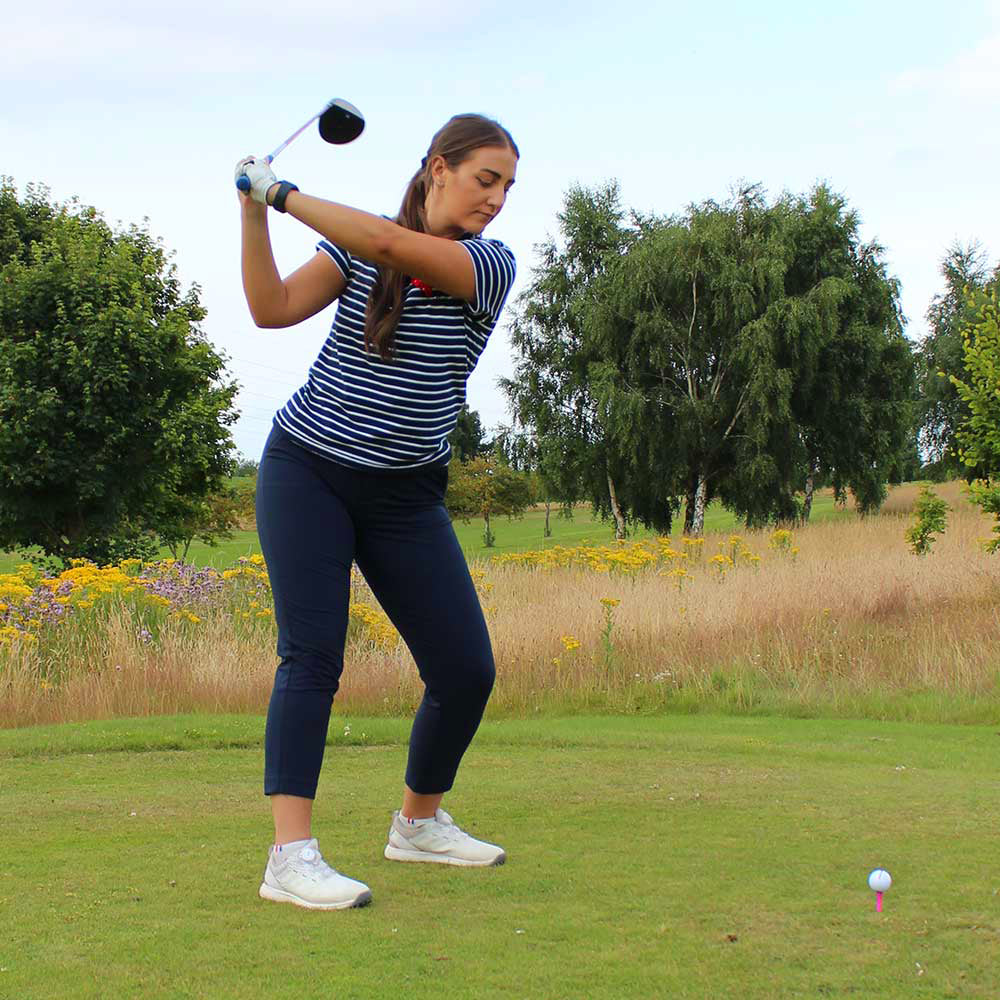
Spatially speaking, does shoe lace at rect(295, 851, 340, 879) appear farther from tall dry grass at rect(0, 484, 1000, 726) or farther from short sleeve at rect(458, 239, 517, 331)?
tall dry grass at rect(0, 484, 1000, 726)

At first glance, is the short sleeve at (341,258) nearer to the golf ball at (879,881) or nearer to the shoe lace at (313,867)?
the shoe lace at (313,867)

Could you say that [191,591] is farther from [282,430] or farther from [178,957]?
[178,957]

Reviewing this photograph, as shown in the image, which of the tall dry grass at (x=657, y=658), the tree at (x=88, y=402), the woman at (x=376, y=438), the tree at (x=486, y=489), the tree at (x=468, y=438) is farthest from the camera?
the tree at (x=468, y=438)

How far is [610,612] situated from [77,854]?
23.4ft

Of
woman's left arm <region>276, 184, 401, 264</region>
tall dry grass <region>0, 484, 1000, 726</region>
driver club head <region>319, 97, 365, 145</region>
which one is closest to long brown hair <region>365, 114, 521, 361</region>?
woman's left arm <region>276, 184, 401, 264</region>

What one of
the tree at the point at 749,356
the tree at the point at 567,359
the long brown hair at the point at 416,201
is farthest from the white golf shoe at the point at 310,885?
the tree at the point at 567,359

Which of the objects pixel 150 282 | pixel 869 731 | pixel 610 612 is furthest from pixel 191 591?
pixel 150 282

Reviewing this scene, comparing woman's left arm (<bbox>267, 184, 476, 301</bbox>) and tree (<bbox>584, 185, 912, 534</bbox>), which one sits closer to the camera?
woman's left arm (<bbox>267, 184, 476, 301</bbox>)

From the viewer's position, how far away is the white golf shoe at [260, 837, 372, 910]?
2971 millimetres

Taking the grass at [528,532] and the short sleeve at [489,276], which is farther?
the grass at [528,532]

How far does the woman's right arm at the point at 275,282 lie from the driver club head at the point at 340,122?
0.52m

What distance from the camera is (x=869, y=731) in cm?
A: 716

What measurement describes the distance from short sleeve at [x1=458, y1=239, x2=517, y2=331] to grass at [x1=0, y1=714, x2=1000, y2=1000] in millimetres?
1590

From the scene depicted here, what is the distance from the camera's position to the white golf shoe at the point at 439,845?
344 centimetres
